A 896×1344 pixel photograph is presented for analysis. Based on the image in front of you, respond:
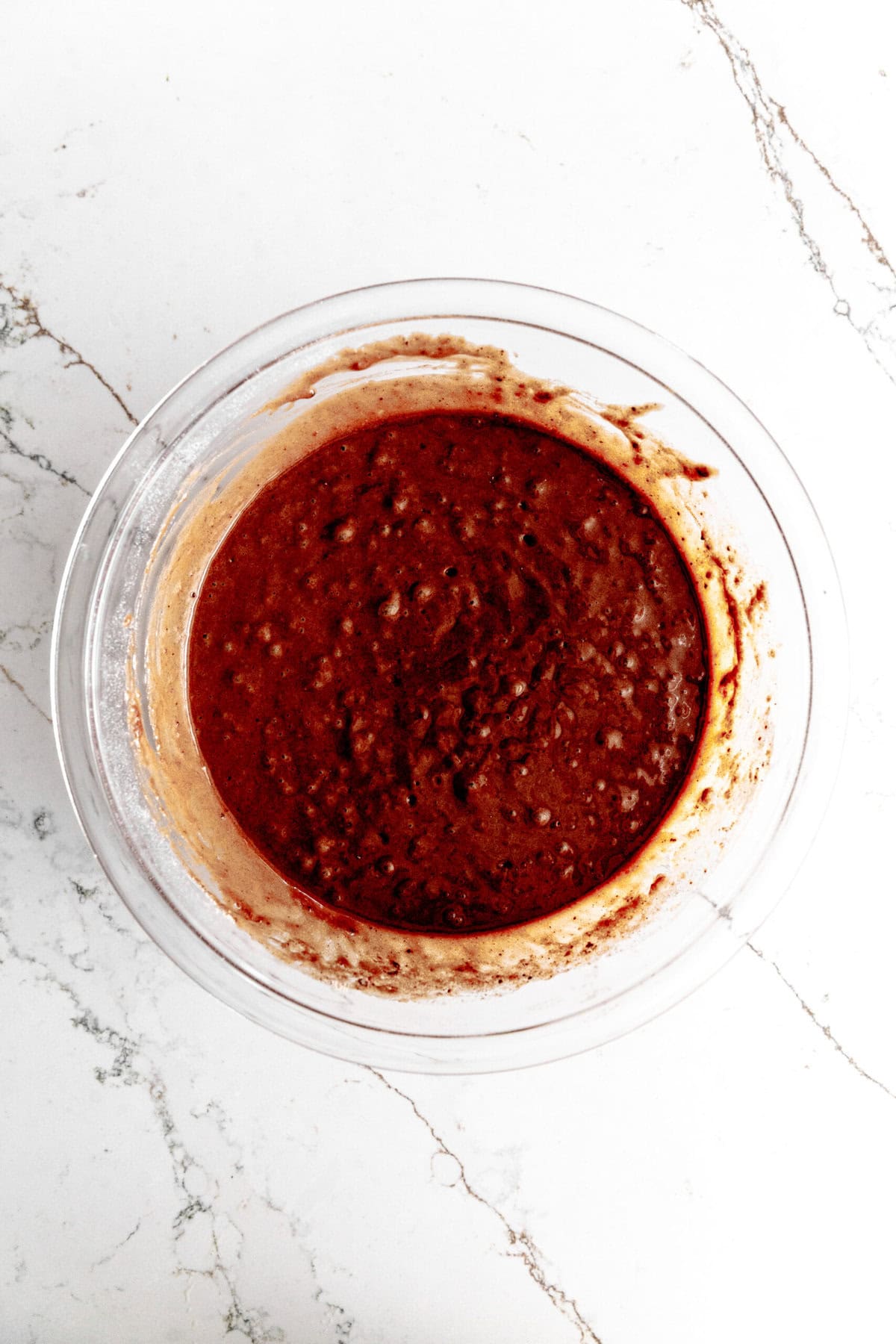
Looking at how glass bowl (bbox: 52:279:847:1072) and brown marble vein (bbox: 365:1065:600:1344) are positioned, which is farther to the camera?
brown marble vein (bbox: 365:1065:600:1344)

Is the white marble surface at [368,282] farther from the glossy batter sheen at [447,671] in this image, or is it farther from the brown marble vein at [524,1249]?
the glossy batter sheen at [447,671]

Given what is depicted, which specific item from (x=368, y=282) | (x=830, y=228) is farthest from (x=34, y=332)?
(x=830, y=228)

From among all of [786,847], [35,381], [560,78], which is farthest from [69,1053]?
[560,78]

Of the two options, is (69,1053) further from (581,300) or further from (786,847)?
(581,300)

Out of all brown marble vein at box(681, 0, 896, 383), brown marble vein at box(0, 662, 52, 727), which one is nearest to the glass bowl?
brown marble vein at box(0, 662, 52, 727)

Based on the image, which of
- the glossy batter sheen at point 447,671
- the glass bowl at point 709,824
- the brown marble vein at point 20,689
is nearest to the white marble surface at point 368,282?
the brown marble vein at point 20,689

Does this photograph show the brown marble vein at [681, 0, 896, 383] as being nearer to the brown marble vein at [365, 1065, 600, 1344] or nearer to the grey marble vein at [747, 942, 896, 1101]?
the grey marble vein at [747, 942, 896, 1101]

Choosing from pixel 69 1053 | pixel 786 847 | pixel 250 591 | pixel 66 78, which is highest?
pixel 66 78
